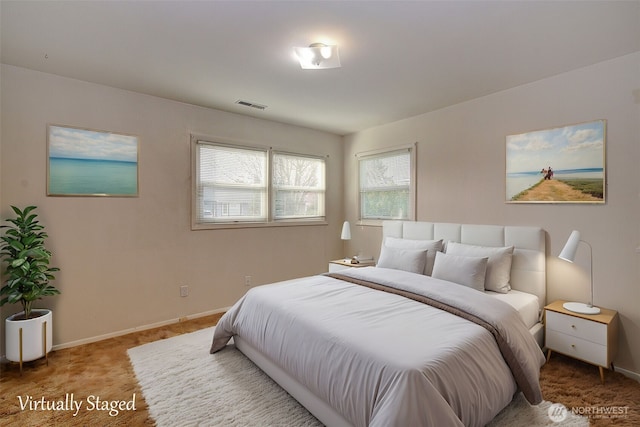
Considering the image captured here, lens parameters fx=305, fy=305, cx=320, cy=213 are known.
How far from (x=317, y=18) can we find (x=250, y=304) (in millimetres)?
2177

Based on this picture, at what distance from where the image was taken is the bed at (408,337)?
1483mm

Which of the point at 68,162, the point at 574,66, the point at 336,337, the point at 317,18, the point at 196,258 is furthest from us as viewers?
the point at 196,258

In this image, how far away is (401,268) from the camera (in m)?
3.25

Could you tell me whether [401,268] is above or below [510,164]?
below

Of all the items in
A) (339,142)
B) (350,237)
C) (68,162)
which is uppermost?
(339,142)

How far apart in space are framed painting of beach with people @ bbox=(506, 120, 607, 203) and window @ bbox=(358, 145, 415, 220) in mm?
1219

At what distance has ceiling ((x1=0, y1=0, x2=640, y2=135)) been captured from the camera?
1856mm

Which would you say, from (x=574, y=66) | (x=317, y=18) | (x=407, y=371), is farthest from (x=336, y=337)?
(x=574, y=66)

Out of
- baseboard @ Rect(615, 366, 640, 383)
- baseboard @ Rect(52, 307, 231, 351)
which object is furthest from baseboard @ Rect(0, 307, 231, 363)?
baseboard @ Rect(615, 366, 640, 383)

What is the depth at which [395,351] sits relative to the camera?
5.18 feet

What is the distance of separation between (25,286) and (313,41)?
116 inches

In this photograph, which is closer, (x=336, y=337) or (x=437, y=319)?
(x=336, y=337)

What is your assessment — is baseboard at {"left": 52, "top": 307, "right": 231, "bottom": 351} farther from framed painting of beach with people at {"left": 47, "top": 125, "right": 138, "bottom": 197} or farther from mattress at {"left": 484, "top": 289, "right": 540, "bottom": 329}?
mattress at {"left": 484, "top": 289, "right": 540, "bottom": 329}

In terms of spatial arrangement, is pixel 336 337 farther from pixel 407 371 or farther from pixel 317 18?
pixel 317 18
